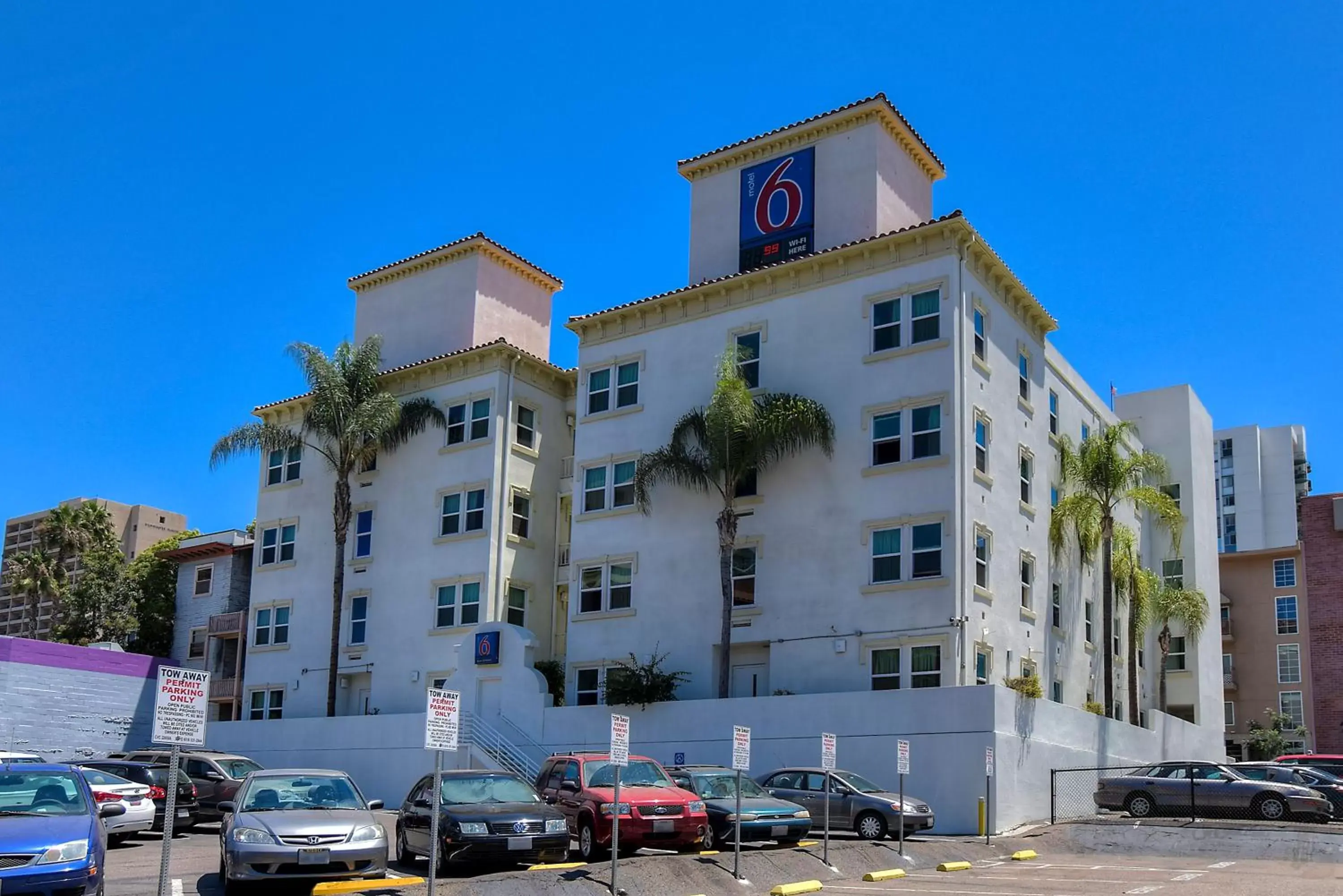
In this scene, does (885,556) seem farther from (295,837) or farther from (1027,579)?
(295,837)

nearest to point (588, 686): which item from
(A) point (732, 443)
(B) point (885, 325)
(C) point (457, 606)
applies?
(C) point (457, 606)

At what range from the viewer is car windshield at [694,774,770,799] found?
22312mm

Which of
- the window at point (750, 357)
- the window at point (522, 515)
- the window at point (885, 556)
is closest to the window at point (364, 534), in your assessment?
the window at point (522, 515)

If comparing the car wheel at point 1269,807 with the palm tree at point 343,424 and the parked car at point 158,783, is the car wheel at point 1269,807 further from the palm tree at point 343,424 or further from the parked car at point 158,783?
the palm tree at point 343,424

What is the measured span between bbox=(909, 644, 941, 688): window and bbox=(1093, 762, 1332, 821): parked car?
4.40 m

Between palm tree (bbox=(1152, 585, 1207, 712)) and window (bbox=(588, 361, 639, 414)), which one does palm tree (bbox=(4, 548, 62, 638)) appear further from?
palm tree (bbox=(1152, 585, 1207, 712))

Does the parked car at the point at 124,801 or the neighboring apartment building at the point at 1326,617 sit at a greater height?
the neighboring apartment building at the point at 1326,617

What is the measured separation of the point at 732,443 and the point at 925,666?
7196 mm

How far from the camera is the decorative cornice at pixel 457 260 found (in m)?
44.4

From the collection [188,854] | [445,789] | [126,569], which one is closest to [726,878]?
[445,789]

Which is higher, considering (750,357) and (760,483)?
(750,357)

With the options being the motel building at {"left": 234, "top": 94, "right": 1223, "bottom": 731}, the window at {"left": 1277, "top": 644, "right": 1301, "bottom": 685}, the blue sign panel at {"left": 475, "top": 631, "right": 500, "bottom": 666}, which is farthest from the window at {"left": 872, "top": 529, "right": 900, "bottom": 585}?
the window at {"left": 1277, "top": 644, "right": 1301, "bottom": 685}

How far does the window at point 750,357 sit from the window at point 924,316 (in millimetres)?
4552

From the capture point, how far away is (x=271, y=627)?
150 ft
